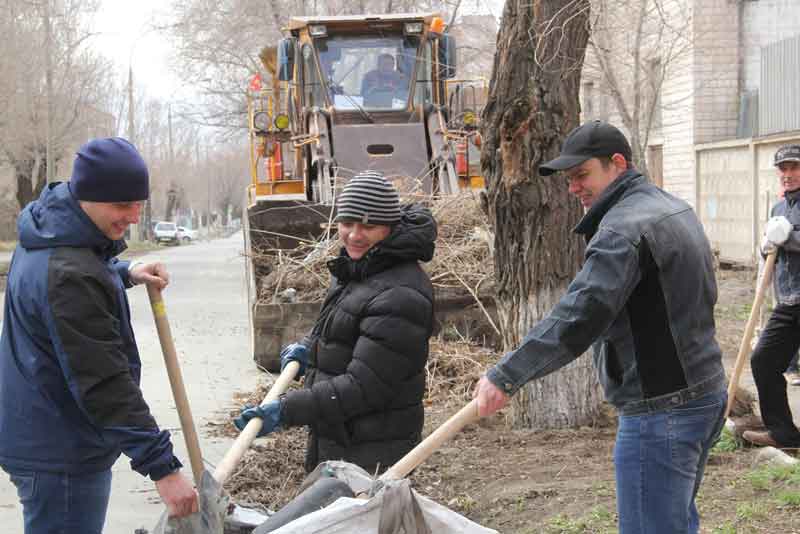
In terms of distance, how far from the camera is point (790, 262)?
232 inches

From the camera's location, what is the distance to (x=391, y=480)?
2832 millimetres

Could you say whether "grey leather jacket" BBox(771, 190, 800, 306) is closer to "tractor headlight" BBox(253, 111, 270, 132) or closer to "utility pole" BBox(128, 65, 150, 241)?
"tractor headlight" BBox(253, 111, 270, 132)

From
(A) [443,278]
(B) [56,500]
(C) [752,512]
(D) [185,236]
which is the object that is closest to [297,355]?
(B) [56,500]

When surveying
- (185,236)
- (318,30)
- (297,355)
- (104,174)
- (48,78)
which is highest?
(48,78)

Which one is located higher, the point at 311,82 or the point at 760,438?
the point at 311,82

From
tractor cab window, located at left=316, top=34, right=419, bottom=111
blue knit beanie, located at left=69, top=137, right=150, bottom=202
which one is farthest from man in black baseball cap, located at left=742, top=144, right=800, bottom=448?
tractor cab window, located at left=316, top=34, right=419, bottom=111

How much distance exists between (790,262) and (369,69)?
6866 mm

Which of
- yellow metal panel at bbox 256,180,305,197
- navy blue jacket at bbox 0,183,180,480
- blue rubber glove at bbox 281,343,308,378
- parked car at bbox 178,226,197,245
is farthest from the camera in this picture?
parked car at bbox 178,226,197,245

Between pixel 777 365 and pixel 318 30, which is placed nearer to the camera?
pixel 777 365

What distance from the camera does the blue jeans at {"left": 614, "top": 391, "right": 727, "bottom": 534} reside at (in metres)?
2.89

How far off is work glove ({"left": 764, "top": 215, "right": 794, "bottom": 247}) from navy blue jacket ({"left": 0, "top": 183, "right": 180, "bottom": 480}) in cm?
415

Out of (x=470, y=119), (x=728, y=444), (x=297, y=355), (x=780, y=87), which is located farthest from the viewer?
(x=780, y=87)

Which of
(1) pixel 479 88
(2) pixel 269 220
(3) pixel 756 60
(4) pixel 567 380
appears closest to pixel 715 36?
(3) pixel 756 60

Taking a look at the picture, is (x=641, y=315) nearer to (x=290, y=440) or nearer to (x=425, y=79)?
(x=290, y=440)
